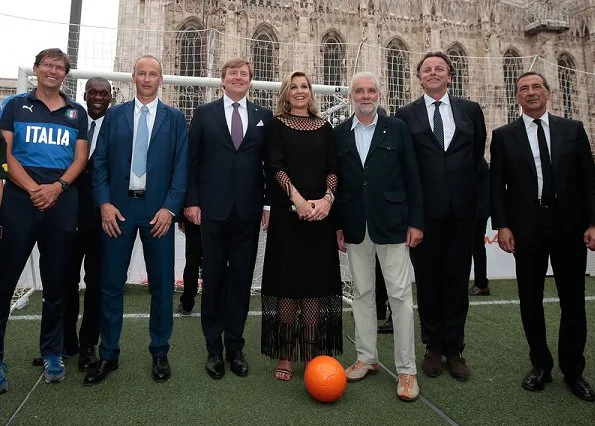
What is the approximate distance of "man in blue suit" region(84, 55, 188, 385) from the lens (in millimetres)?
3088

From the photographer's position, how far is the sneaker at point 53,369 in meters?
3.06

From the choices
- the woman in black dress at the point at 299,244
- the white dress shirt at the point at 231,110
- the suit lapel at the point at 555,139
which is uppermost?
the white dress shirt at the point at 231,110

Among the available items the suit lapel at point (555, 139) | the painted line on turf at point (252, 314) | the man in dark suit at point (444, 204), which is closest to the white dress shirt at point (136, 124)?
the man in dark suit at point (444, 204)

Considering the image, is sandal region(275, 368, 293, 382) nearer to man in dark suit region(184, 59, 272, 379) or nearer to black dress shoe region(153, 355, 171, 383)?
man in dark suit region(184, 59, 272, 379)

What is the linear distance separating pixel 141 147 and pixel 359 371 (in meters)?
2.42

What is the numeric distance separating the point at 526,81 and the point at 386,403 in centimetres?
266

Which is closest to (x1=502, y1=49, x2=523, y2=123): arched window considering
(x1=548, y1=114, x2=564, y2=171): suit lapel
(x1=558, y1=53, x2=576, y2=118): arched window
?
(x1=558, y1=53, x2=576, y2=118): arched window

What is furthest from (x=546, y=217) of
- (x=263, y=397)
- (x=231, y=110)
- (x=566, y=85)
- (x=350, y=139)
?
(x=566, y=85)

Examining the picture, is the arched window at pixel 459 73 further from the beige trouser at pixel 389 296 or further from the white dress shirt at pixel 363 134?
the beige trouser at pixel 389 296

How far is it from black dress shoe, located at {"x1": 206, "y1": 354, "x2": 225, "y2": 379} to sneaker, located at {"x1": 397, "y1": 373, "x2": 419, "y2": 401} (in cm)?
134

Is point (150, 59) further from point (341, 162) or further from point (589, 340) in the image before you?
point (589, 340)

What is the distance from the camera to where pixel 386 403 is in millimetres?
2744

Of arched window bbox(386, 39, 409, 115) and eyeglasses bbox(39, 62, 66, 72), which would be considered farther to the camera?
arched window bbox(386, 39, 409, 115)

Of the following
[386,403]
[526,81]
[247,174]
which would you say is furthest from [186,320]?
[526,81]
